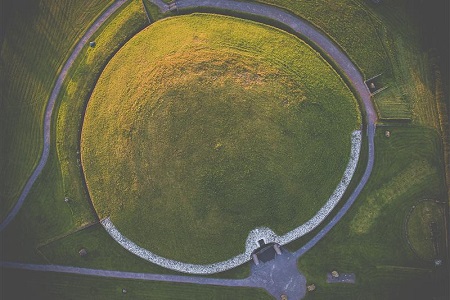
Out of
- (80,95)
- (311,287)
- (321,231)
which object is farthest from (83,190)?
(311,287)

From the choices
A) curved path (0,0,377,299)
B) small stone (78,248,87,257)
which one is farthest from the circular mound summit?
small stone (78,248,87,257)

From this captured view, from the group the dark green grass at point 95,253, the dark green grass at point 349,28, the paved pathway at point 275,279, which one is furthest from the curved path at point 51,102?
the dark green grass at point 349,28

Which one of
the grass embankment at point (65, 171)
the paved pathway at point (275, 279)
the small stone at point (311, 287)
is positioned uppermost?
the grass embankment at point (65, 171)

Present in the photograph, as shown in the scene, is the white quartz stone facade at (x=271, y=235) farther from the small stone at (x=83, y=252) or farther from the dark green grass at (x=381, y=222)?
the small stone at (x=83, y=252)

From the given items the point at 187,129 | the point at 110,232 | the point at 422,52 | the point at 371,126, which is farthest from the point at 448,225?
the point at 110,232

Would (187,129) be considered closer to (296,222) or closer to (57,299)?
(296,222)

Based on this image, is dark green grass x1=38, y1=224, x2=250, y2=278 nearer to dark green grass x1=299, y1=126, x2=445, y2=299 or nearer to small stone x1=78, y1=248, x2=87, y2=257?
small stone x1=78, y1=248, x2=87, y2=257
